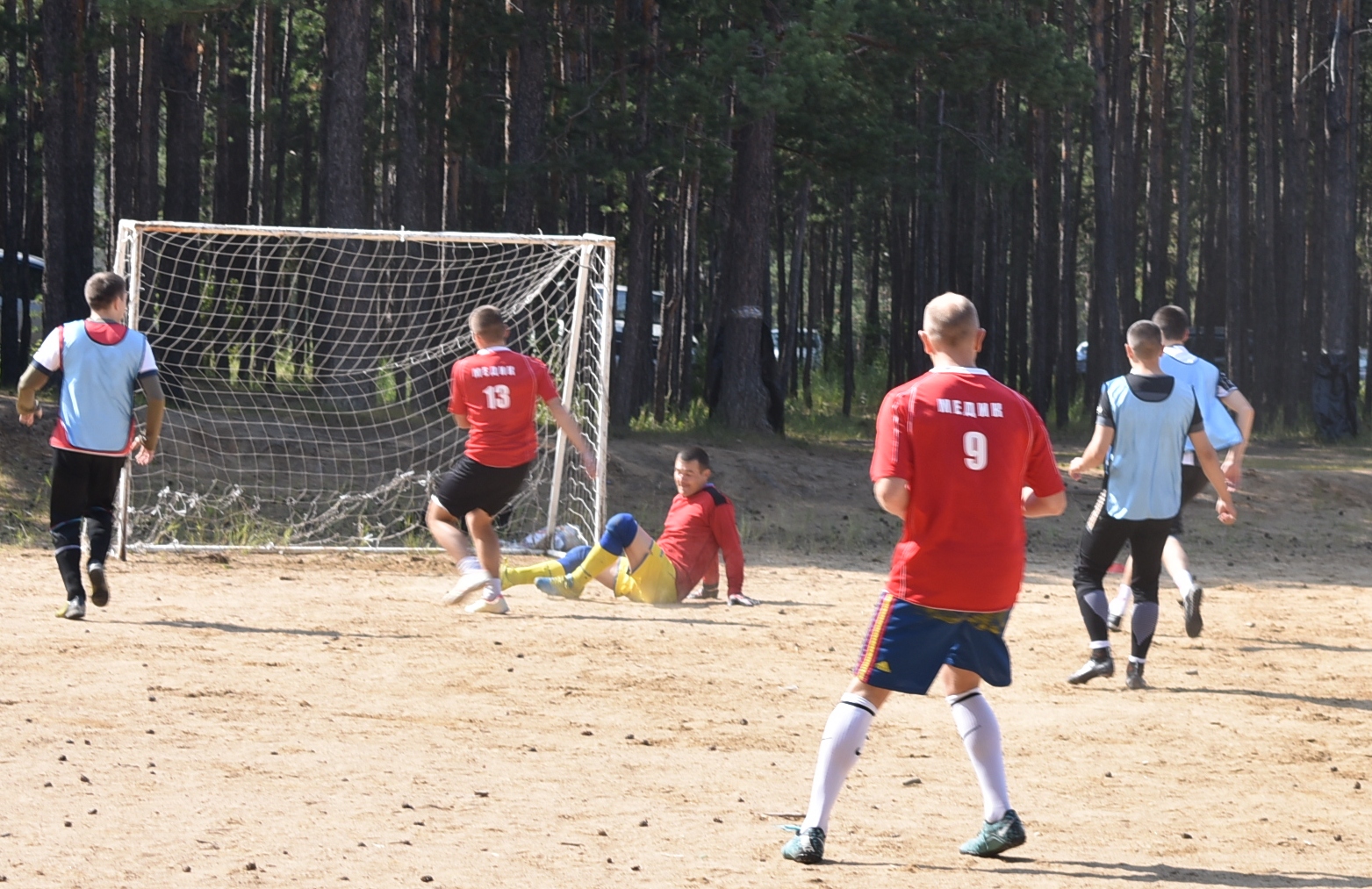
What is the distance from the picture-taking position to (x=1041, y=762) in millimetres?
6305

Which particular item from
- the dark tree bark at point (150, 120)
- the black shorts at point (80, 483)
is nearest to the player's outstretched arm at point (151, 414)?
the black shorts at point (80, 483)

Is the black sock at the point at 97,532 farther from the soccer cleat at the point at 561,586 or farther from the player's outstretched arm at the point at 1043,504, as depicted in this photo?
the player's outstretched arm at the point at 1043,504

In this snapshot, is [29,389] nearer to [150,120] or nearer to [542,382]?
[542,382]

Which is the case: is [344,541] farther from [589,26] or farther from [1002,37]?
[589,26]

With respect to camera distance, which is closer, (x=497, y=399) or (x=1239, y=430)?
(x=1239, y=430)

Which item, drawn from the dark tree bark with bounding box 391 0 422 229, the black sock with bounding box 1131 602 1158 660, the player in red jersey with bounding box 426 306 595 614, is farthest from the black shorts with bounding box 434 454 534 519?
the dark tree bark with bounding box 391 0 422 229

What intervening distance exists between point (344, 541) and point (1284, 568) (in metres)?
8.21

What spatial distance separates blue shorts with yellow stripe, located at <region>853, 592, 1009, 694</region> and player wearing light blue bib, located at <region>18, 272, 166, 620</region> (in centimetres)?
546

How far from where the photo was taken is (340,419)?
55.2 ft

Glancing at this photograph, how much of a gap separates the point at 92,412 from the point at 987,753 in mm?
5950

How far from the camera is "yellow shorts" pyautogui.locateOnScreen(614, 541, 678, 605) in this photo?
10273 mm

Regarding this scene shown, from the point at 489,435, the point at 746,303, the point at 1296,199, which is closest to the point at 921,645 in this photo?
the point at 489,435

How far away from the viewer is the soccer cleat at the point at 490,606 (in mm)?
9844

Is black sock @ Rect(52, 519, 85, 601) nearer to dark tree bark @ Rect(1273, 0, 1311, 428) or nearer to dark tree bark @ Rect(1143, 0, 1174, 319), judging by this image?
dark tree bark @ Rect(1273, 0, 1311, 428)
